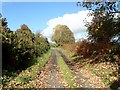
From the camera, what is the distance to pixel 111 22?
24047 millimetres

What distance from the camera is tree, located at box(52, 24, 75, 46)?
348ft

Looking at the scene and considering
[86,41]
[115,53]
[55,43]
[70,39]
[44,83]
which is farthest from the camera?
[55,43]

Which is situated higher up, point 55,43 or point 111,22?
point 111,22

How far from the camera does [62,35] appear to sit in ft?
362

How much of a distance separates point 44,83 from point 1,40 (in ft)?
15.8

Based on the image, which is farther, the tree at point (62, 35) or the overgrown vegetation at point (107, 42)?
the tree at point (62, 35)

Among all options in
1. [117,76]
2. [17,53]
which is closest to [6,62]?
[17,53]

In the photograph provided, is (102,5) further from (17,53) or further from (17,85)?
(17,85)

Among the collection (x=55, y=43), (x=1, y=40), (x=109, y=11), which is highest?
(x=109, y=11)

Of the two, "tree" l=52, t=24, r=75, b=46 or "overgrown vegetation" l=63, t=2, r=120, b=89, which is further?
"tree" l=52, t=24, r=75, b=46

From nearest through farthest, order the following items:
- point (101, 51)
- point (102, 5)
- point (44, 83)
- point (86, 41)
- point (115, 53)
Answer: point (44, 83) → point (102, 5) → point (115, 53) → point (101, 51) → point (86, 41)

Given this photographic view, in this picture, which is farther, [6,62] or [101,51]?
[101,51]

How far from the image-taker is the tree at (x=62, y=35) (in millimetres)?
106062

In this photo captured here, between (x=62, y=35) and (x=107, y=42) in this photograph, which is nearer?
(x=107, y=42)
